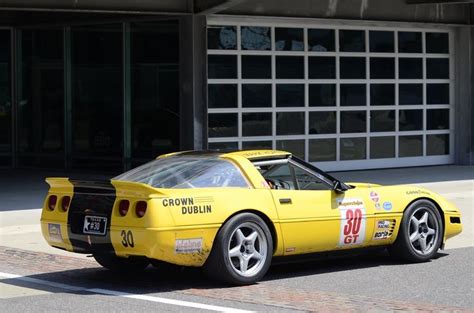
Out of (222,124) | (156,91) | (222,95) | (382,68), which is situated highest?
(382,68)

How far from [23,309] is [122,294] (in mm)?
1026

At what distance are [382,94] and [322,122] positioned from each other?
197 centimetres

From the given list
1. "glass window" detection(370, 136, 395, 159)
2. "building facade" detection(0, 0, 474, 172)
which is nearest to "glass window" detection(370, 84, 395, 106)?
"building facade" detection(0, 0, 474, 172)

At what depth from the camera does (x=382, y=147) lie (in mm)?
22594

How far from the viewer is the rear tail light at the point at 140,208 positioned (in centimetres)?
832

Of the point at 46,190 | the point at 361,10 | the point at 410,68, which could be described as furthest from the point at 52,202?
the point at 410,68

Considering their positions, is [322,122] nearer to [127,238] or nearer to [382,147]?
[382,147]

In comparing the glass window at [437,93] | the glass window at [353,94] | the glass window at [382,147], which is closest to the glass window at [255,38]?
the glass window at [353,94]

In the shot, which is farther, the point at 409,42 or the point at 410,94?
the point at 410,94

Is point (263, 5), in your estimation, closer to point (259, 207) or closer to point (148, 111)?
point (148, 111)

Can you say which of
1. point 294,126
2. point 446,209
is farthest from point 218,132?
point 446,209

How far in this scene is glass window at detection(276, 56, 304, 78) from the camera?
20812 mm

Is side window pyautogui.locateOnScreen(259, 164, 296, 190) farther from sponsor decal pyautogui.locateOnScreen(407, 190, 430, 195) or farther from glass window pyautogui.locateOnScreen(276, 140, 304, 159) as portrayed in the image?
glass window pyautogui.locateOnScreen(276, 140, 304, 159)

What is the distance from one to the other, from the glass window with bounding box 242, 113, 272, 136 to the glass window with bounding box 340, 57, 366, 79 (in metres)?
2.42
